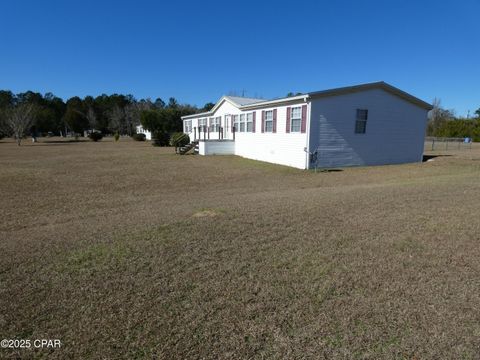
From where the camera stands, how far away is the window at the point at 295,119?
45.4ft

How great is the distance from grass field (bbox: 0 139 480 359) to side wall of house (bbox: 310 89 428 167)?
25.0 feet

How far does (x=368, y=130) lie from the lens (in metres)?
14.6

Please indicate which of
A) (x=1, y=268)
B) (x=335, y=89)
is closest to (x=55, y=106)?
(x=335, y=89)

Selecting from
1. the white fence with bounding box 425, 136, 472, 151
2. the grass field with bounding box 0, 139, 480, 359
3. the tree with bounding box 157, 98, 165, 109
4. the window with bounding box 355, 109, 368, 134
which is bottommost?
the grass field with bounding box 0, 139, 480, 359

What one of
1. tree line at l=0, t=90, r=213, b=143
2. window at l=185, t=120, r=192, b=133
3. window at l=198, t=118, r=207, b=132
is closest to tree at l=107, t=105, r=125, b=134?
tree line at l=0, t=90, r=213, b=143

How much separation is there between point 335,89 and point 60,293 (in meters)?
13.0

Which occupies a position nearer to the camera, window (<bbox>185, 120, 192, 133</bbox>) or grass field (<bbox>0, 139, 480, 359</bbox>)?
grass field (<bbox>0, 139, 480, 359</bbox>)

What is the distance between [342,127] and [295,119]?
227 centimetres

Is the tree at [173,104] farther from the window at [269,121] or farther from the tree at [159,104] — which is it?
the window at [269,121]

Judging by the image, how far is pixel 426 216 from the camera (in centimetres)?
525

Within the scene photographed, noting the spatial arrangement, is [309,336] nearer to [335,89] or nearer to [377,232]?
[377,232]

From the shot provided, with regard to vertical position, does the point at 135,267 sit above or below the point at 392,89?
below

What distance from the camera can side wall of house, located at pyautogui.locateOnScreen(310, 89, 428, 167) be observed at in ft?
44.1

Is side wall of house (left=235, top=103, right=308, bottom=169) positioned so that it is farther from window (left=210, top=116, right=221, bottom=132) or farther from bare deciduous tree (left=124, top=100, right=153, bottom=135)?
bare deciduous tree (left=124, top=100, right=153, bottom=135)
